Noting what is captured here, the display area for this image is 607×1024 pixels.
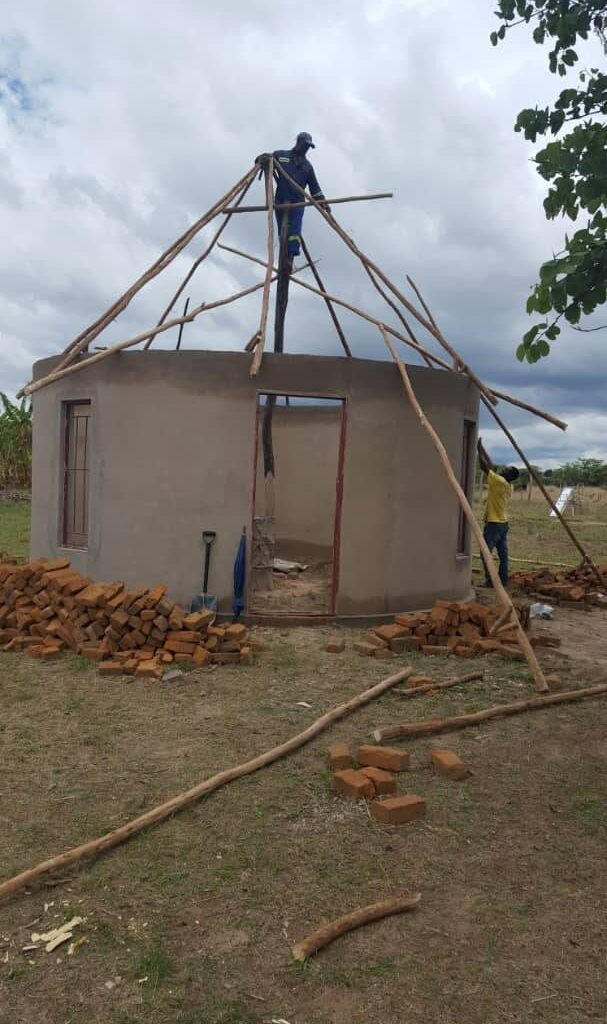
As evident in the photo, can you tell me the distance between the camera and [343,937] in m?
3.16

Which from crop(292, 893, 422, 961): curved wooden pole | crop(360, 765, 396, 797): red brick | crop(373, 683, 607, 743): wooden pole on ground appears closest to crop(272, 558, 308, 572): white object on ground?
crop(373, 683, 607, 743): wooden pole on ground

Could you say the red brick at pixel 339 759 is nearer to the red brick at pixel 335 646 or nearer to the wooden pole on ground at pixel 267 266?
the red brick at pixel 335 646

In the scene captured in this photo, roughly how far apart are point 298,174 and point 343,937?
358 inches

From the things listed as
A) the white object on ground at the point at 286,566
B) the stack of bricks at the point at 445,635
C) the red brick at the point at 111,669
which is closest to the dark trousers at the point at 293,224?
the white object on ground at the point at 286,566

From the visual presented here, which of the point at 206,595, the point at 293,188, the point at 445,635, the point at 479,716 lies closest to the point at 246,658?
the point at 206,595

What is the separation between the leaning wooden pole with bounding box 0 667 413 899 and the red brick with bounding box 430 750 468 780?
91 cm

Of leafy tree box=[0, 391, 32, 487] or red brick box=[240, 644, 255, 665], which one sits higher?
leafy tree box=[0, 391, 32, 487]

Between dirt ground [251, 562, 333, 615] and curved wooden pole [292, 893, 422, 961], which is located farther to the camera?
dirt ground [251, 562, 333, 615]

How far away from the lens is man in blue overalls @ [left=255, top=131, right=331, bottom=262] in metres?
9.71

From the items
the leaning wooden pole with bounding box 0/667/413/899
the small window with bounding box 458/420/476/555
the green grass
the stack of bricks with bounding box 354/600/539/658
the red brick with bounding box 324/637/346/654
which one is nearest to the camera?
the leaning wooden pole with bounding box 0/667/413/899

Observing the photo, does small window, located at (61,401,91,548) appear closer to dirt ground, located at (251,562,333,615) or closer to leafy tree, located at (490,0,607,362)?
dirt ground, located at (251,562,333,615)

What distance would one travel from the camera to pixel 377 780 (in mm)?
4484

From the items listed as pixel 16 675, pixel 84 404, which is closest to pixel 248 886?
pixel 16 675

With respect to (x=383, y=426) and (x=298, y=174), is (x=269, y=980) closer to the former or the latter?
(x=383, y=426)
